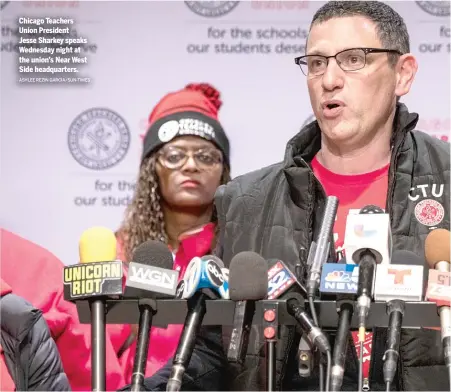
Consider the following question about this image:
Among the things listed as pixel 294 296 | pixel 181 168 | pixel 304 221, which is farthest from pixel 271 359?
pixel 181 168

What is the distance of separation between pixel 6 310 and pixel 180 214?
4.60 feet

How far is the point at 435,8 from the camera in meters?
4.24

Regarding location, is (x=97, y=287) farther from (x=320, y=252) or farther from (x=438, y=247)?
(x=438, y=247)

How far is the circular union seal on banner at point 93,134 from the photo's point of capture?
4.28 meters

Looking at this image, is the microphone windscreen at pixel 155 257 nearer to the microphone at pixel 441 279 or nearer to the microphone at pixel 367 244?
the microphone at pixel 367 244

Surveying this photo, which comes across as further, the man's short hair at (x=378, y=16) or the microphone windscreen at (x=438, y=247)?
the man's short hair at (x=378, y=16)

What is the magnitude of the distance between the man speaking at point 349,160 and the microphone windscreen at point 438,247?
22.1 inches

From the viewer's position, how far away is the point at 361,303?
79.6 inches

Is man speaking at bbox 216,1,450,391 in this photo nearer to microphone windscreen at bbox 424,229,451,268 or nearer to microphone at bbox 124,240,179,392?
microphone windscreen at bbox 424,229,451,268

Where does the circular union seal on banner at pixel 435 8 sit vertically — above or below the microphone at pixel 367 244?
above

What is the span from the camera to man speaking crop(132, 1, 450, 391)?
280 cm

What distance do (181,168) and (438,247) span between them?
225 cm

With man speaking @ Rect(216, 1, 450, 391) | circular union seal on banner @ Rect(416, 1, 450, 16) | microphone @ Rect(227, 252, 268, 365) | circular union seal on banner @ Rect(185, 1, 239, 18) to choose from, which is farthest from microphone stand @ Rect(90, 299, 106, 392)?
circular union seal on banner @ Rect(416, 1, 450, 16)

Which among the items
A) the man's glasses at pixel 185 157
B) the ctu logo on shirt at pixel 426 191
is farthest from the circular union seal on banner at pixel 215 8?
the ctu logo on shirt at pixel 426 191
